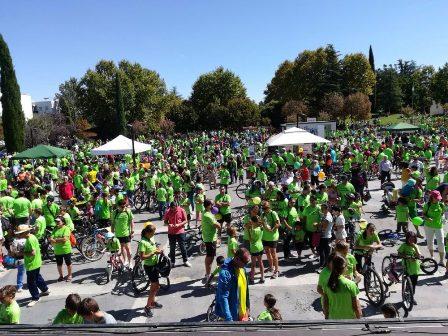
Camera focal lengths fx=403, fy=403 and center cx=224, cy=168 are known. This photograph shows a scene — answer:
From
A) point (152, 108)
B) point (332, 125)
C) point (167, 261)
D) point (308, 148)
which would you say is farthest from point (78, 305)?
point (152, 108)

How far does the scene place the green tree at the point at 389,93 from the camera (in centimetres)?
7415

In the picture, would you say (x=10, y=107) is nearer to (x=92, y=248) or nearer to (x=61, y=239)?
(x=92, y=248)

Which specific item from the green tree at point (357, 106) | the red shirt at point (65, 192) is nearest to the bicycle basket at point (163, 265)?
the red shirt at point (65, 192)

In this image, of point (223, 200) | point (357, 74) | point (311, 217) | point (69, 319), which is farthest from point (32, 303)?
point (357, 74)

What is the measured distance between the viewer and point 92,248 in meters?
10.6

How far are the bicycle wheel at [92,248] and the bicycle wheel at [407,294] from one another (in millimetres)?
7333

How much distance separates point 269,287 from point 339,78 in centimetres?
5388

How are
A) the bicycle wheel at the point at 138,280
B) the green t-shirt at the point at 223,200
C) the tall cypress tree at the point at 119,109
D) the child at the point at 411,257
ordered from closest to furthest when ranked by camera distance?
the child at the point at 411,257
the bicycle wheel at the point at 138,280
the green t-shirt at the point at 223,200
the tall cypress tree at the point at 119,109

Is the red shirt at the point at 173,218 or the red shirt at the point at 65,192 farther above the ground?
the red shirt at the point at 65,192

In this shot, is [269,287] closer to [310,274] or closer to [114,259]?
[310,274]

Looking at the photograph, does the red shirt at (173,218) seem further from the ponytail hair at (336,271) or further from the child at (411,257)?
the ponytail hair at (336,271)

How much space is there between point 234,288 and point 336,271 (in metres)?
1.28

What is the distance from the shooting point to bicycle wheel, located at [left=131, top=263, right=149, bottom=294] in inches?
322

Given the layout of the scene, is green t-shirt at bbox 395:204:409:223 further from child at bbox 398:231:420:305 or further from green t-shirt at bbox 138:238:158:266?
green t-shirt at bbox 138:238:158:266
